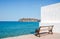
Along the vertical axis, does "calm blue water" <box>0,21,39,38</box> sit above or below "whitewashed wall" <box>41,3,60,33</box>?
below

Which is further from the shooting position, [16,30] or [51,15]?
[16,30]

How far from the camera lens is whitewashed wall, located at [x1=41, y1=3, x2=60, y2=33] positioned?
1262 cm

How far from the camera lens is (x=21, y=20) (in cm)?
10469

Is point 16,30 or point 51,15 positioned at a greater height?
point 51,15

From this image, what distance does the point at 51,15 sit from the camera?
44.0 feet

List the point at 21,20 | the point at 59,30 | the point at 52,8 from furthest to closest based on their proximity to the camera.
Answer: the point at 21,20
the point at 52,8
the point at 59,30

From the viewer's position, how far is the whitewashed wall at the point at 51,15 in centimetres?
1262

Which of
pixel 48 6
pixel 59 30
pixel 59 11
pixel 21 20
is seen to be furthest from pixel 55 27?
pixel 21 20

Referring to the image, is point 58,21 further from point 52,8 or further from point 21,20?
point 21,20

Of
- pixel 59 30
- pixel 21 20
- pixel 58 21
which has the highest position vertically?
pixel 58 21

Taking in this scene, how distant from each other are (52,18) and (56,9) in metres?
1.13

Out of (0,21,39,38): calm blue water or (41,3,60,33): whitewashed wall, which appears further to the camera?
(0,21,39,38): calm blue water

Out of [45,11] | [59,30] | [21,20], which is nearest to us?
[59,30]

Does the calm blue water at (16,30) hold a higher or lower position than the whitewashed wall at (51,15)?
lower
